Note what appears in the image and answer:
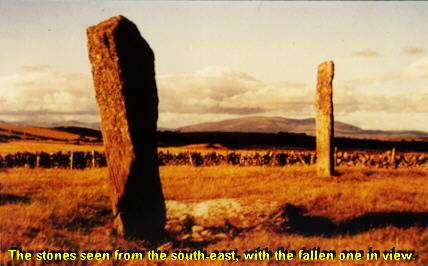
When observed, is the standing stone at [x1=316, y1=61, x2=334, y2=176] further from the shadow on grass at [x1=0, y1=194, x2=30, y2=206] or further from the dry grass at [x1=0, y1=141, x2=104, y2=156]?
the dry grass at [x1=0, y1=141, x2=104, y2=156]

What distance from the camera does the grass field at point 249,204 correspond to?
631 centimetres

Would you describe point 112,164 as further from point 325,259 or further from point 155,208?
point 325,259

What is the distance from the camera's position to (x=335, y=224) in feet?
26.3

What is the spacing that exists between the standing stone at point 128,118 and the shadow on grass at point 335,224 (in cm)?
260

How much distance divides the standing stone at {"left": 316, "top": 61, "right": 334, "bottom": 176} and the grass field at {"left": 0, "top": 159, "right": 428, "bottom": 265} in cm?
82

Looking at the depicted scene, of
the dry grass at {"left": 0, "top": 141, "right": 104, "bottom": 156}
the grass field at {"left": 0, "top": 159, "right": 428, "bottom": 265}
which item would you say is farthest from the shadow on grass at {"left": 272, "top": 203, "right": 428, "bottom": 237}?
the dry grass at {"left": 0, "top": 141, "right": 104, "bottom": 156}

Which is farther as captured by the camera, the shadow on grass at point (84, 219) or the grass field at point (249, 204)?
the shadow on grass at point (84, 219)

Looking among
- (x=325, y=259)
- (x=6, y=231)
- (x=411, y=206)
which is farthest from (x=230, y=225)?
(x=411, y=206)

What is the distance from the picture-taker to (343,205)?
9.41 metres

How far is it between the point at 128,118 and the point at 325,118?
9.99 metres

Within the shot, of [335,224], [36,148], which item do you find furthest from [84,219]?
[36,148]

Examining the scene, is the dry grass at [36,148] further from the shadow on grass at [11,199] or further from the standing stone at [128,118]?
the standing stone at [128,118]

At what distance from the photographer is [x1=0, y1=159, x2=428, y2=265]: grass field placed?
249 inches

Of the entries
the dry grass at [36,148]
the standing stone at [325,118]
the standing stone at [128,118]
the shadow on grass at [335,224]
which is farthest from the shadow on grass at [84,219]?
the dry grass at [36,148]
